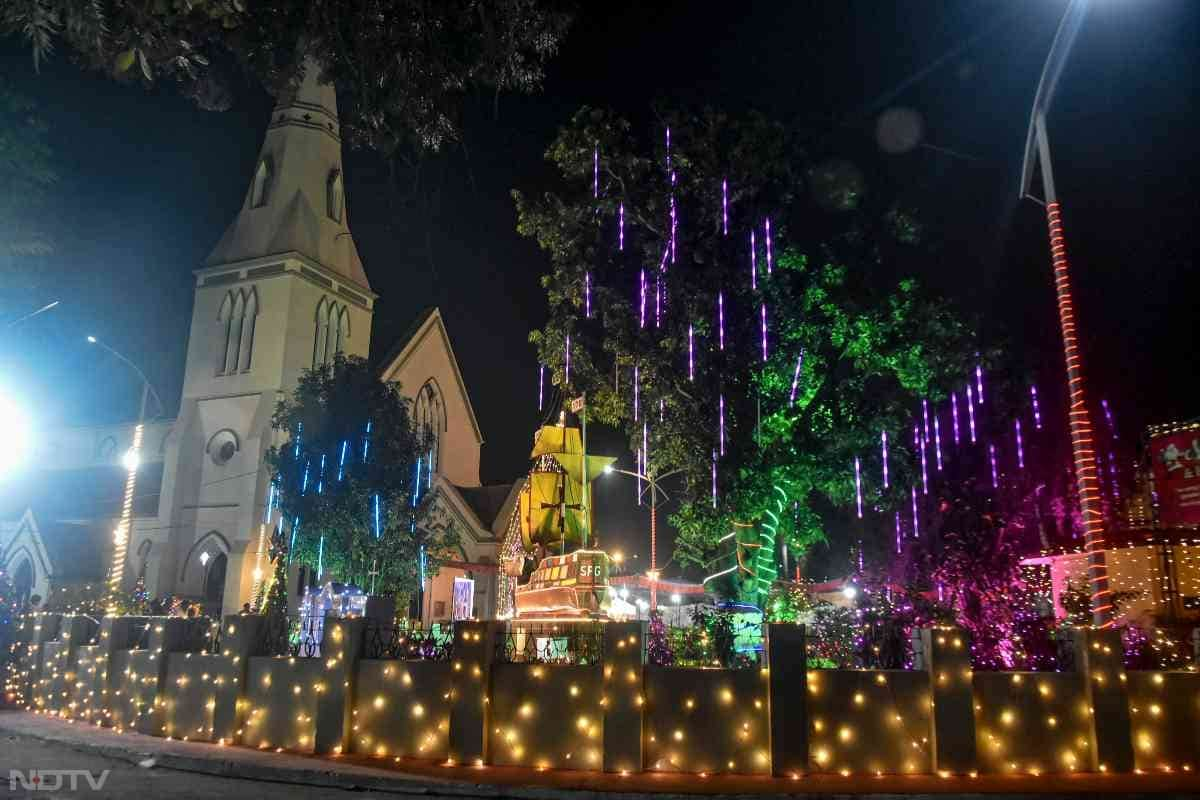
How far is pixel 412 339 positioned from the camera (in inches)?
1592

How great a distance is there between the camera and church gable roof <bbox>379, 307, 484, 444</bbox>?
39.5 m

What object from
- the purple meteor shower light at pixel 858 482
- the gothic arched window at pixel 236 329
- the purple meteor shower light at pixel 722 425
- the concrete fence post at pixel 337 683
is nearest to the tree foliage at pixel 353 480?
the gothic arched window at pixel 236 329

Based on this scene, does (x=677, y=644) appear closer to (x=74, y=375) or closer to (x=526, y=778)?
(x=526, y=778)

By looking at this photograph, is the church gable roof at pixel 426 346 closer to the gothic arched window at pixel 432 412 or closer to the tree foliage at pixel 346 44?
the gothic arched window at pixel 432 412

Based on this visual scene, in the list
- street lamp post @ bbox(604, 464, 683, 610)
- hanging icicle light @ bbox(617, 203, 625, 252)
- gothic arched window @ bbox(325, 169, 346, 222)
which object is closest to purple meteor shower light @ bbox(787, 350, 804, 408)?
street lamp post @ bbox(604, 464, 683, 610)

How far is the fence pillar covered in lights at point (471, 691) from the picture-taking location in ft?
31.9

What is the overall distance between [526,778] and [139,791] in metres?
3.79

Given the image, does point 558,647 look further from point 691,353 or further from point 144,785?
point 691,353

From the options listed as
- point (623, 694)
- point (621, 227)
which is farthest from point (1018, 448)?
point (623, 694)

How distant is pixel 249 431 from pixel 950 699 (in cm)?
3282

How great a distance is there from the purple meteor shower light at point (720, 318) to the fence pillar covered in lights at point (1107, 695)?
9.90 m

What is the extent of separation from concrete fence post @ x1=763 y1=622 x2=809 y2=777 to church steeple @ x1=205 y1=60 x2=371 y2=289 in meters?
33.8

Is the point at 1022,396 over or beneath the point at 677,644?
over

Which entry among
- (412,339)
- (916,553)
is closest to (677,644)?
(916,553)
